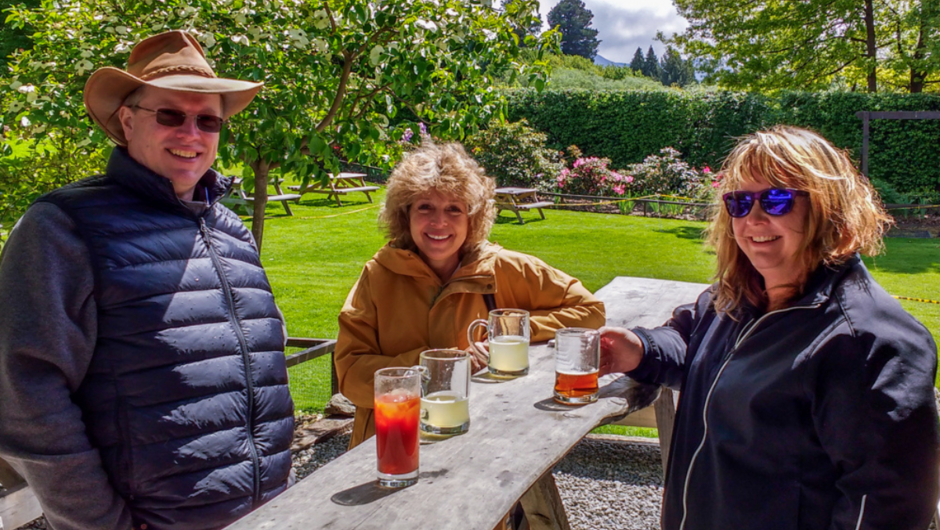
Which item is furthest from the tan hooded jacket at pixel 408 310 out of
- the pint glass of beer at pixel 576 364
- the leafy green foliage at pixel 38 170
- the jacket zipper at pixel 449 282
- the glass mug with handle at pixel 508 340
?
the leafy green foliage at pixel 38 170

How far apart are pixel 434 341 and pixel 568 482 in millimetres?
2083

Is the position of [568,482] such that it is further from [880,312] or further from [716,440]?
[880,312]

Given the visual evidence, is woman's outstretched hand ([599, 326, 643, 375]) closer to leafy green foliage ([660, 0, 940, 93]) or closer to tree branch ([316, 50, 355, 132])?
tree branch ([316, 50, 355, 132])

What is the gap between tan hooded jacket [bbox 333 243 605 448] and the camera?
7.82 ft

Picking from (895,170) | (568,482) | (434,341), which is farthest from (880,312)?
(895,170)

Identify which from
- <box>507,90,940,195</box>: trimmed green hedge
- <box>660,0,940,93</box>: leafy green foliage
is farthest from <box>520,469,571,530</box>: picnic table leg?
<box>660,0,940,93</box>: leafy green foliage


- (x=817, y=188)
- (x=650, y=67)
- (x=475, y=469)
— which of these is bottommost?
(x=475, y=469)

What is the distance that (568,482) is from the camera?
4141 mm

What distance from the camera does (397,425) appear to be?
58.3 inches

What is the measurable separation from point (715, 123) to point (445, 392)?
17.7m

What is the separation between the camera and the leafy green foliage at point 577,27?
78.6m

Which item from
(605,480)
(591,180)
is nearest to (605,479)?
(605,480)

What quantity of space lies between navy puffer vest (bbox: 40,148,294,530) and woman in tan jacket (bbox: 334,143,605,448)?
36 centimetres

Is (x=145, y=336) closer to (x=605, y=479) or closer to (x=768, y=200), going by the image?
(x=768, y=200)
